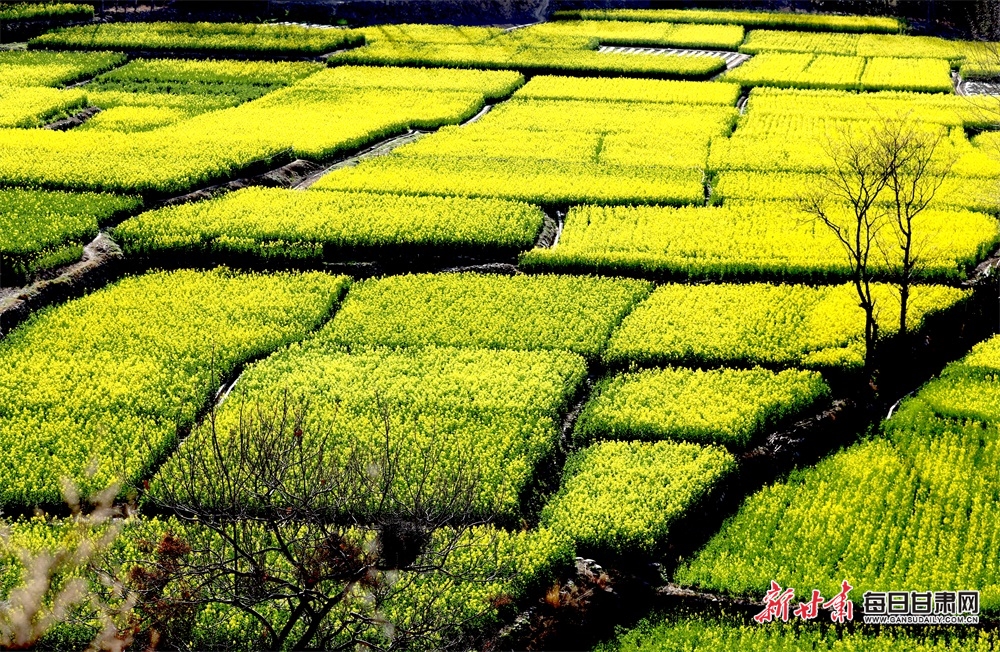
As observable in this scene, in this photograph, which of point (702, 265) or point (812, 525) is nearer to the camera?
point (812, 525)

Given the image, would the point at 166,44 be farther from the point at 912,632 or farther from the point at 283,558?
the point at 912,632

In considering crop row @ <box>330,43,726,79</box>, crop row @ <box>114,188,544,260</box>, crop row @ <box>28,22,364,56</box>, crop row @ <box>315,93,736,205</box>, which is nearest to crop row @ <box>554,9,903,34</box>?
crop row @ <box>330,43,726,79</box>

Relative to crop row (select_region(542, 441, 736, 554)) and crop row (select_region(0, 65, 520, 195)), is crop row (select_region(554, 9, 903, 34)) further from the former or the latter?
crop row (select_region(542, 441, 736, 554))

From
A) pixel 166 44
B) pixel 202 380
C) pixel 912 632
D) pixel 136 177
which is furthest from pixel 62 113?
pixel 912 632

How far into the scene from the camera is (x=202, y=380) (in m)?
15.6

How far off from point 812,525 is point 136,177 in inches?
654

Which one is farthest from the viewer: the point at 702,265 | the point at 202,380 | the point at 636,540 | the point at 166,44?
the point at 166,44

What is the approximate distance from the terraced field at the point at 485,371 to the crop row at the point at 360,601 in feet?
0.17

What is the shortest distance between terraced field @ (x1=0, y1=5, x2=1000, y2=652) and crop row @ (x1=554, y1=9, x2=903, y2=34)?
609 inches

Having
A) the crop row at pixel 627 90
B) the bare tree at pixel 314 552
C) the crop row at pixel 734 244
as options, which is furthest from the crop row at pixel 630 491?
the crop row at pixel 627 90

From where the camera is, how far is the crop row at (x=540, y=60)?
3662 cm

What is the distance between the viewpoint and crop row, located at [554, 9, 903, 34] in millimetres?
46531

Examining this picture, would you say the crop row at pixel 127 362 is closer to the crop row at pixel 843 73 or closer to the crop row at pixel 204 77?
the crop row at pixel 204 77

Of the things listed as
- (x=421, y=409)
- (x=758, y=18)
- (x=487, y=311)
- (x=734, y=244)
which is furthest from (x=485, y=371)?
(x=758, y=18)
